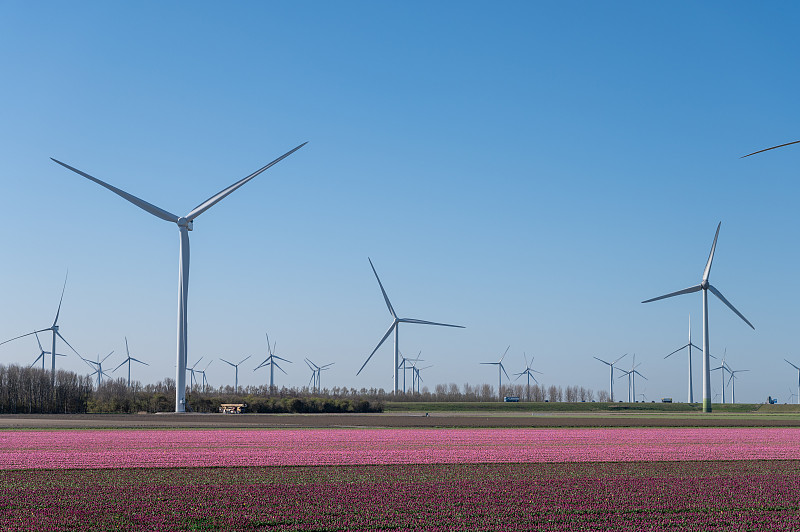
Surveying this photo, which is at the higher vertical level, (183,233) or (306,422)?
(183,233)

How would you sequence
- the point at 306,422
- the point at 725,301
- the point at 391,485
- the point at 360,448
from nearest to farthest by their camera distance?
1. the point at 391,485
2. the point at 360,448
3. the point at 306,422
4. the point at 725,301

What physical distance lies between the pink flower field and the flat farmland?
139 mm

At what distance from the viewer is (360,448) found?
162ft

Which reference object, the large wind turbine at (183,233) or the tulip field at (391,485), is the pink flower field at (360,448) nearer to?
the tulip field at (391,485)

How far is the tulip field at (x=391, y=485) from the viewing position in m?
24.0

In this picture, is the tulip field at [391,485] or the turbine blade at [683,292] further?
the turbine blade at [683,292]

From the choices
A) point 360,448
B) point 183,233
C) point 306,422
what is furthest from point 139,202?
point 360,448

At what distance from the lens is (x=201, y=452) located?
4475 cm

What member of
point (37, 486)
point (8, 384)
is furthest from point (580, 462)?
point (8, 384)

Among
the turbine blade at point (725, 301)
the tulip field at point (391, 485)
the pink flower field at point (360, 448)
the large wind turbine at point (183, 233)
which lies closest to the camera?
the tulip field at point (391, 485)

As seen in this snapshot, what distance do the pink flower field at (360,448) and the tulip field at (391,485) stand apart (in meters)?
0.13

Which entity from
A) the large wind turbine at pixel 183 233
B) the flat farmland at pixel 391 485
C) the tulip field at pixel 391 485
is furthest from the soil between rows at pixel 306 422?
the flat farmland at pixel 391 485

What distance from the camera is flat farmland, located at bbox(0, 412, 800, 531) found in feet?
78.7

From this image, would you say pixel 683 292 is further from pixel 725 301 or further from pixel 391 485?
pixel 391 485
